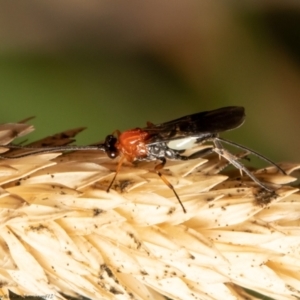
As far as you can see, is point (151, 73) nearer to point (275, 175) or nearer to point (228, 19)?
point (228, 19)

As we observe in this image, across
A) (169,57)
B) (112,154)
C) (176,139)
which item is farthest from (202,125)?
(169,57)

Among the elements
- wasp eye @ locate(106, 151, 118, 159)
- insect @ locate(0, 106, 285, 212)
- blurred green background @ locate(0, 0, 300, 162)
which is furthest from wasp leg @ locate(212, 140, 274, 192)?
blurred green background @ locate(0, 0, 300, 162)

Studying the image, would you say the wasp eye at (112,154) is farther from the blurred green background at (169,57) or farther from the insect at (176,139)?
the blurred green background at (169,57)

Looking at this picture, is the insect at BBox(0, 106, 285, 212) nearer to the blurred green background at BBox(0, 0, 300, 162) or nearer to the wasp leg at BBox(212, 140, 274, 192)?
the wasp leg at BBox(212, 140, 274, 192)

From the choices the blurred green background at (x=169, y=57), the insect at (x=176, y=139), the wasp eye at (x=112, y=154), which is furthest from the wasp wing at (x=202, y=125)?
the blurred green background at (x=169, y=57)

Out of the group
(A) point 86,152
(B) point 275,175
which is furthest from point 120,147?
(B) point 275,175

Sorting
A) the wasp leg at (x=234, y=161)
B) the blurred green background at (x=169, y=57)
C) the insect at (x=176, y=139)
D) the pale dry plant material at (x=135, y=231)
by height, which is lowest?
the pale dry plant material at (x=135, y=231)
